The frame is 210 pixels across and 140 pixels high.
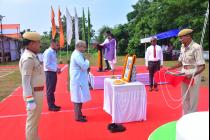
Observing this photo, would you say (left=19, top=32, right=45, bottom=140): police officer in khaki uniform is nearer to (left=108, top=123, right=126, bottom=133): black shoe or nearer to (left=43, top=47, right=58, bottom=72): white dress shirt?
(left=108, top=123, right=126, bottom=133): black shoe

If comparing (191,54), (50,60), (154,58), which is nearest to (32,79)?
(191,54)

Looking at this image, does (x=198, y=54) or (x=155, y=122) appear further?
(x=155, y=122)

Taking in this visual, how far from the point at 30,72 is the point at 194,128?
7.66 feet

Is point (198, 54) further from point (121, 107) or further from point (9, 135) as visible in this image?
point (9, 135)

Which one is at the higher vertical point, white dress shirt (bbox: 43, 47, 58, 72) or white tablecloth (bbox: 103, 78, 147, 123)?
white dress shirt (bbox: 43, 47, 58, 72)

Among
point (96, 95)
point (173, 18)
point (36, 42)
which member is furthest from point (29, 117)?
point (173, 18)

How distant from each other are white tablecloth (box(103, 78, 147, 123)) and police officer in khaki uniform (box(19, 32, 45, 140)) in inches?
79.2

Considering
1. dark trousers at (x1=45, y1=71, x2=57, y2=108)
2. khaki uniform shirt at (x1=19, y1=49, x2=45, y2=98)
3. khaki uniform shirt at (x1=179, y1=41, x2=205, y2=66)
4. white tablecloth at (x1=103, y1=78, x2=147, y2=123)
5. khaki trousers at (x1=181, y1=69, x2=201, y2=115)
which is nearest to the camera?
khaki uniform shirt at (x1=19, y1=49, x2=45, y2=98)

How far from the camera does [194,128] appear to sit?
9.89 feet

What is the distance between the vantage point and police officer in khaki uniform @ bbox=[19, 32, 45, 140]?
4.32 m

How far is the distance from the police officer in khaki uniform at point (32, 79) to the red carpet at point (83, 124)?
122 cm

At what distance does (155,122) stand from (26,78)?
10.2ft

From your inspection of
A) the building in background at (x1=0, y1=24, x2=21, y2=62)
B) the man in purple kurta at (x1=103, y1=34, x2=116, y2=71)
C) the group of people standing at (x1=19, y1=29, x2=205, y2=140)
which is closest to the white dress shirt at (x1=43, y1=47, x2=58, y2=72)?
the group of people standing at (x1=19, y1=29, x2=205, y2=140)

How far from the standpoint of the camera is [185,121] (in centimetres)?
329
